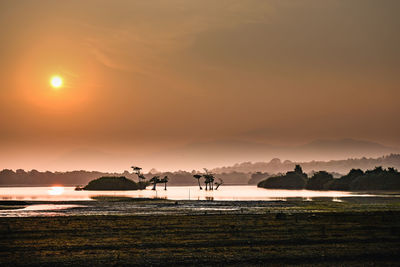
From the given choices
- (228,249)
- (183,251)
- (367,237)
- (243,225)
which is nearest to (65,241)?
(183,251)

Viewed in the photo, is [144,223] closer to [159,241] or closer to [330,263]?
[159,241]

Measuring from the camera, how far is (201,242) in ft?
112

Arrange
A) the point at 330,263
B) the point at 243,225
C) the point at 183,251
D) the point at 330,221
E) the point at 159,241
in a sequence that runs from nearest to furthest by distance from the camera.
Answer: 1. the point at 330,263
2. the point at 183,251
3. the point at 159,241
4. the point at 243,225
5. the point at 330,221

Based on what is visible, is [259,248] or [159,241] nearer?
[259,248]

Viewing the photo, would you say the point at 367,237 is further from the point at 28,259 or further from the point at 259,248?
the point at 28,259

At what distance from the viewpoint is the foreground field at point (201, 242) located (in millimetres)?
27359

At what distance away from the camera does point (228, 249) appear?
3077cm

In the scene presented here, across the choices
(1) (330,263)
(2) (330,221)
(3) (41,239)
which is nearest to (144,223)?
(3) (41,239)

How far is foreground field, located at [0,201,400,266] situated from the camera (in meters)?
27.4

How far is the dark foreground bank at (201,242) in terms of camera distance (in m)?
27.3

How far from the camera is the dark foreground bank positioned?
27.3 m

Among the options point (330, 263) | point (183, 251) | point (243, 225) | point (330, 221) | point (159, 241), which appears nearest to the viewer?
point (330, 263)

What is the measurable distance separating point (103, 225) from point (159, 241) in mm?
12533

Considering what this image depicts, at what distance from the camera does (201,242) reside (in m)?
34.0
